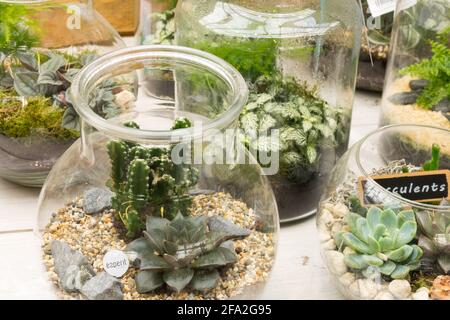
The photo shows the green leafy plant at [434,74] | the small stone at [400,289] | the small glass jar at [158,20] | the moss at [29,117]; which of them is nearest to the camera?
the small stone at [400,289]

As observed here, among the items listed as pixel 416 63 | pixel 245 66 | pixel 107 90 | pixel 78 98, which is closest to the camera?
pixel 78 98

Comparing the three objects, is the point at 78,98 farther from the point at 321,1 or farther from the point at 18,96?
the point at 321,1

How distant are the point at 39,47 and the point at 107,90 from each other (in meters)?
0.27

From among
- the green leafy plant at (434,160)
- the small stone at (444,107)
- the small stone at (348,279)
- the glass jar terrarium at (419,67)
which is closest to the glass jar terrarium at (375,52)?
the glass jar terrarium at (419,67)

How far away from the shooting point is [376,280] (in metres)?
0.91

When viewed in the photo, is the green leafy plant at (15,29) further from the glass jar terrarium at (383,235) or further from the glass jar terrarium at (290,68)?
the glass jar terrarium at (383,235)

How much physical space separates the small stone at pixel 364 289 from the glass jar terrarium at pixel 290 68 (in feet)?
0.74

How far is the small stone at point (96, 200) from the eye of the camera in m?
0.92

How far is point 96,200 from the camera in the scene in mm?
927

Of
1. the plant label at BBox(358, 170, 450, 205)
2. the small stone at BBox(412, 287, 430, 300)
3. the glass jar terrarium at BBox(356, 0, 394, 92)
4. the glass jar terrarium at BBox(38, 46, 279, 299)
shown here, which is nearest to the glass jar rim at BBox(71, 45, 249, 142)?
the glass jar terrarium at BBox(38, 46, 279, 299)

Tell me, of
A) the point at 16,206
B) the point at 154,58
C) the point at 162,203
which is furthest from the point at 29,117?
the point at 162,203

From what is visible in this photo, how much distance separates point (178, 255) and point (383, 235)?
0.29 meters
